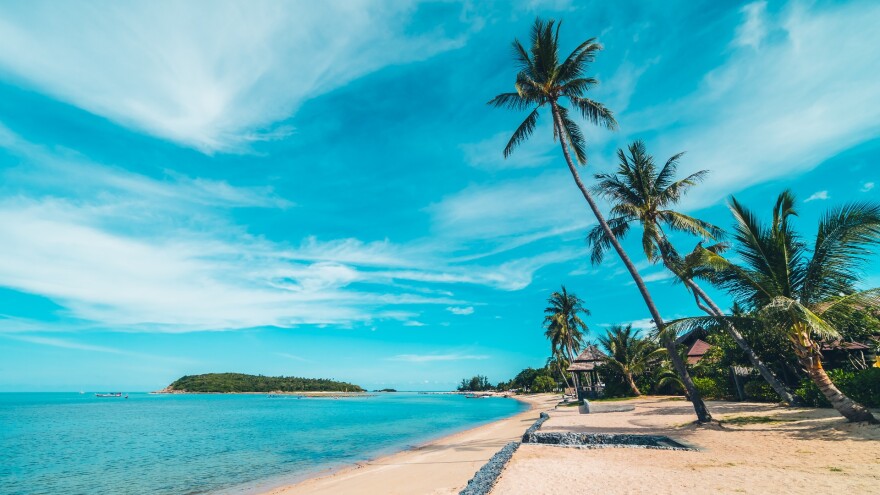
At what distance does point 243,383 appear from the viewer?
514 ft

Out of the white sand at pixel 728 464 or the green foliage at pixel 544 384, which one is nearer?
the white sand at pixel 728 464

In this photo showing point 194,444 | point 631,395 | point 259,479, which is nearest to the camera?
point 259,479

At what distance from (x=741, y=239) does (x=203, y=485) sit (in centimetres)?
1948

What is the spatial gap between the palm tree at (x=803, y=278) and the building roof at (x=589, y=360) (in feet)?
54.5

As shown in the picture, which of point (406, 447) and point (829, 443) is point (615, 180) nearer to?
point (829, 443)

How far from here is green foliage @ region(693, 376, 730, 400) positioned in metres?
18.5

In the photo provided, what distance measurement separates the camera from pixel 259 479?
13.7m

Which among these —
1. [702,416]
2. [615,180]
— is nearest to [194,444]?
[702,416]

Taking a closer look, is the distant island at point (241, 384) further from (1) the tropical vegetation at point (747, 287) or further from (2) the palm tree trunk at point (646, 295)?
(2) the palm tree trunk at point (646, 295)

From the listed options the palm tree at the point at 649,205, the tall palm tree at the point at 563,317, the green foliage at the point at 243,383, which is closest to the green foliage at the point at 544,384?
the tall palm tree at the point at 563,317

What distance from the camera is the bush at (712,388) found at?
18500 mm

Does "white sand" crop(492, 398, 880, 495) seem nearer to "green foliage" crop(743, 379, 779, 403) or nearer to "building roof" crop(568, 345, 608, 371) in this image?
"green foliage" crop(743, 379, 779, 403)

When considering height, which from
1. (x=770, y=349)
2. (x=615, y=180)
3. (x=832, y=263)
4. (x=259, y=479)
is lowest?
(x=259, y=479)

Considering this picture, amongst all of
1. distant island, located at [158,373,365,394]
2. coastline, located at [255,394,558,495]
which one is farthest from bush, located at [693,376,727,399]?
distant island, located at [158,373,365,394]
